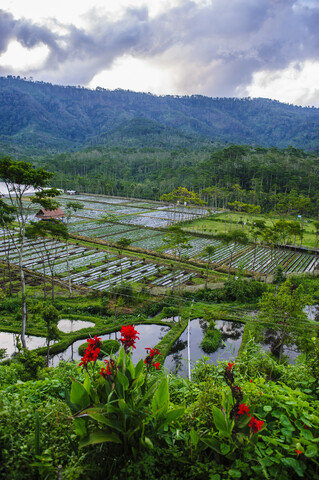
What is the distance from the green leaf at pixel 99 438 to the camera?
86.6 inches

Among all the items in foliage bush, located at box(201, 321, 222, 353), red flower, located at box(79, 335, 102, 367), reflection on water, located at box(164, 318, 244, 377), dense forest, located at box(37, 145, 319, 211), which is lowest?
reflection on water, located at box(164, 318, 244, 377)

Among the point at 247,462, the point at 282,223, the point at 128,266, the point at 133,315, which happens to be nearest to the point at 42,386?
the point at 247,462

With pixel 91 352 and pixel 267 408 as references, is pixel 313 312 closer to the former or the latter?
pixel 267 408

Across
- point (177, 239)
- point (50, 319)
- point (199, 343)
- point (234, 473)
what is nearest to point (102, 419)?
point (234, 473)

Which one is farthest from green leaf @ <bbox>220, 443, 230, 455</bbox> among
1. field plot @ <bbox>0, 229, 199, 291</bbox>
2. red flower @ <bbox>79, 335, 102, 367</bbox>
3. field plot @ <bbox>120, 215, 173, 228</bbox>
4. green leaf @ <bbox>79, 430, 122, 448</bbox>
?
field plot @ <bbox>120, 215, 173, 228</bbox>

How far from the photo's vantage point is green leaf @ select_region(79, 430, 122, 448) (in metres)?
2.20

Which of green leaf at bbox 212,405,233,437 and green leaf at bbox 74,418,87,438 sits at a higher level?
green leaf at bbox 212,405,233,437

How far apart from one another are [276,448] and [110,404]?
1.38 metres

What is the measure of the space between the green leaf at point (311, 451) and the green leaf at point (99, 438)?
1370mm

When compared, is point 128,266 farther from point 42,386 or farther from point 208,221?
point 208,221

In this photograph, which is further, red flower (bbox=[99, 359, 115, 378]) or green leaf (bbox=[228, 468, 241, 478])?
red flower (bbox=[99, 359, 115, 378])

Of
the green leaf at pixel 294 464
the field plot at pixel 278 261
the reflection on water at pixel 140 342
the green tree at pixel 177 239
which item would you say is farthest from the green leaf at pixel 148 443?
the field plot at pixel 278 261

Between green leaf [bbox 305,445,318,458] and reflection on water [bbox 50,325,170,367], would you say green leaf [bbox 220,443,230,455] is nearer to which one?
green leaf [bbox 305,445,318,458]

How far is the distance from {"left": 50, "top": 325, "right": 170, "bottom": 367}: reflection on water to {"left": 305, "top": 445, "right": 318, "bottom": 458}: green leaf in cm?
1008
